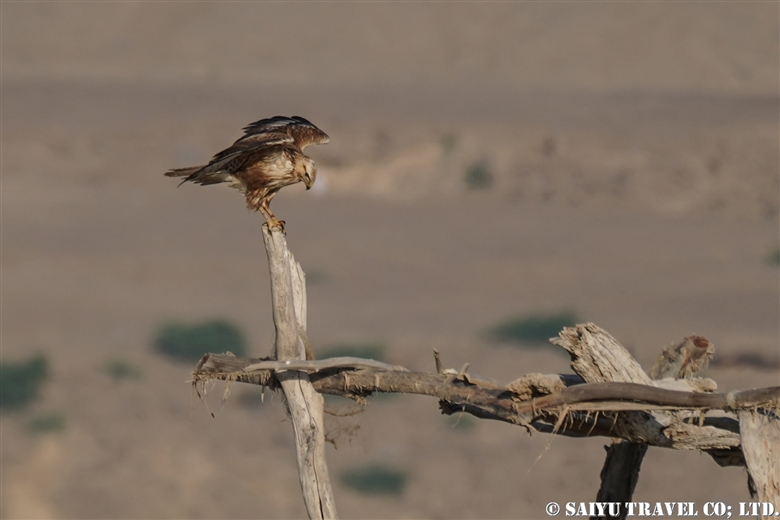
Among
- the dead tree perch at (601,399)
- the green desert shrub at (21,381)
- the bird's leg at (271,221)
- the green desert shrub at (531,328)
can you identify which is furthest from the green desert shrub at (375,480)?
the dead tree perch at (601,399)

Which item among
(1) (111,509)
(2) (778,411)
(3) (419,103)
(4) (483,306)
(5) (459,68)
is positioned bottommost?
(2) (778,411)

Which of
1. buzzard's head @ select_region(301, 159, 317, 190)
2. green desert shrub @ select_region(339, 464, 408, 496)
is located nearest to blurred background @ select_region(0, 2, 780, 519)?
green desert shrub @ select_region(339, 464, 408, 496)

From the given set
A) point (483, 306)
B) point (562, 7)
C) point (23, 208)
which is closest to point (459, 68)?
point (562, 7)

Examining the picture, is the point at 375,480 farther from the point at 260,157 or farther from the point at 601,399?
the point at 601,399

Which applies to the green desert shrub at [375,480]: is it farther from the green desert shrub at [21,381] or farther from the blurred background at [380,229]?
the green desert shrub at [21,381]

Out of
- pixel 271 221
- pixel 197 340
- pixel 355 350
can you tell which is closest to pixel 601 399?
pixel 271 221

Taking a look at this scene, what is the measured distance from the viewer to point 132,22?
1722 inches

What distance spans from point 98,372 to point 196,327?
7.22 feet

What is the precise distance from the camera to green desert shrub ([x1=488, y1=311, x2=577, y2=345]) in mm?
18172

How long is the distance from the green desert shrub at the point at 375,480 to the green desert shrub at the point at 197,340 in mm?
4120

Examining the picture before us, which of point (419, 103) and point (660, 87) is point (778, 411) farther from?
point (660, 87)

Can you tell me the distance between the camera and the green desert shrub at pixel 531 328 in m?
18.2

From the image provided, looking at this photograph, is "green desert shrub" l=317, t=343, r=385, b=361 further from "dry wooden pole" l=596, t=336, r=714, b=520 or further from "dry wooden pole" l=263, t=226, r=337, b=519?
"dry wooden pole" l=263, t=226, r=337, b=519

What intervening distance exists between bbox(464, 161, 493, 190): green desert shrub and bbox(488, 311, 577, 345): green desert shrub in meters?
9.94
